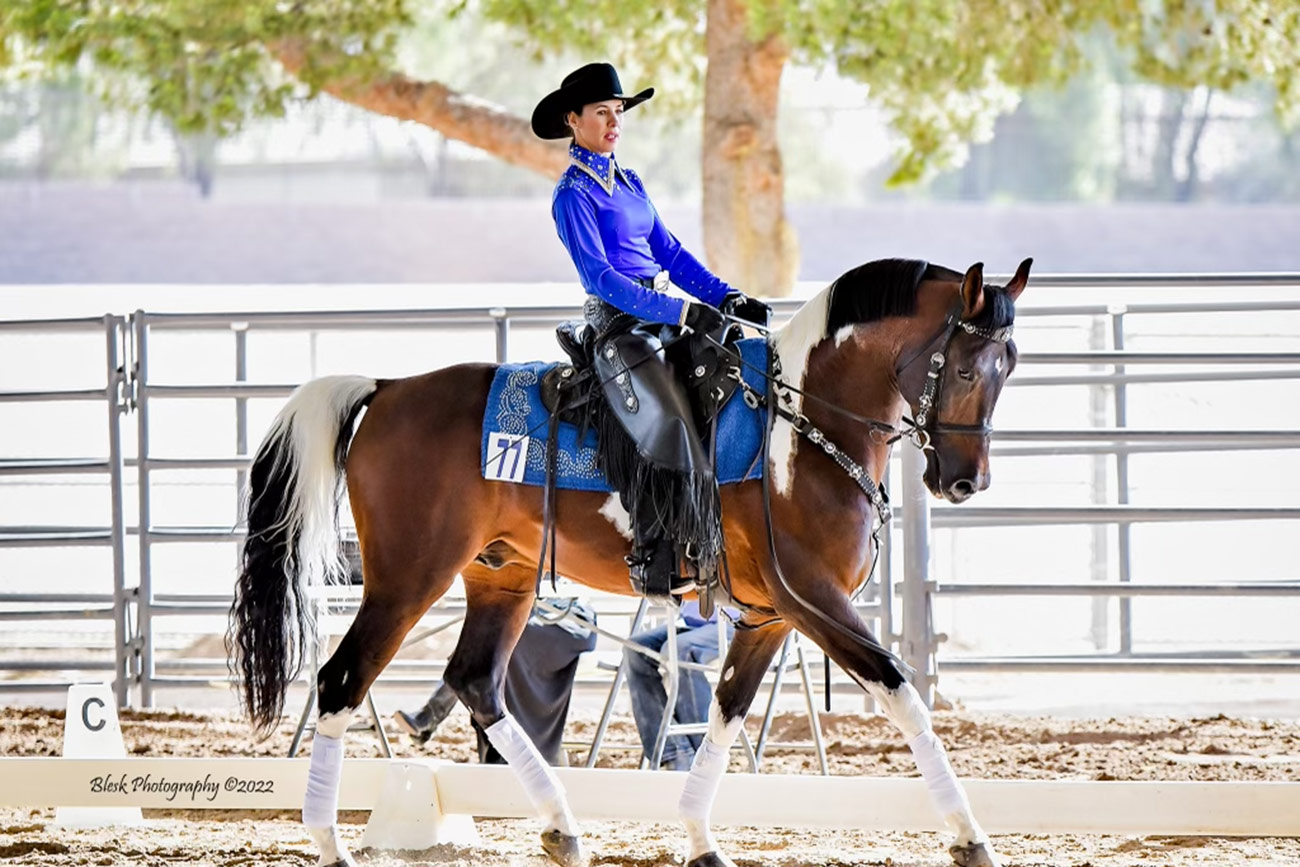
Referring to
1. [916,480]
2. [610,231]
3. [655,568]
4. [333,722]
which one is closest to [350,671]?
[333,722]

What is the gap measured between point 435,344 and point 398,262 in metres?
6.41

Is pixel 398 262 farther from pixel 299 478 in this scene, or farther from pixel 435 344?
pixel 299 478

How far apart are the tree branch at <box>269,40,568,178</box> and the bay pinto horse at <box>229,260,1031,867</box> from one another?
623 cm

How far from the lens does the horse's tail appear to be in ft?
14.4

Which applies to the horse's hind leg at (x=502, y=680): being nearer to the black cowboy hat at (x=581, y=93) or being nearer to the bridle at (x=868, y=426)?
the bridle at (x=868, y=426)

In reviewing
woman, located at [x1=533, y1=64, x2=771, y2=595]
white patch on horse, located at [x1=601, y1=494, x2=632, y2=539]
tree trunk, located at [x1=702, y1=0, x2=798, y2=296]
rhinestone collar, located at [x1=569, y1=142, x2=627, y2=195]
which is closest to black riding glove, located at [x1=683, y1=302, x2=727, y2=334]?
woman, located at [x1=533, y1=64, x2=771, y2=595]

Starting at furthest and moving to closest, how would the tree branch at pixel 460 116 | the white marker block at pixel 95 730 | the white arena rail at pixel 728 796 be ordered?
the tree branch at pixel 460 116
the white marker block at pixel 95 730
the white arena rail at pixel 728 796

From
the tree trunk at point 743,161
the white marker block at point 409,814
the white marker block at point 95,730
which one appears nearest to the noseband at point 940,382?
the white marker block at point 409,814

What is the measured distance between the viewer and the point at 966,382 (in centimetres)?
380

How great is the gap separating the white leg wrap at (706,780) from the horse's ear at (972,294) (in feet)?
4.18

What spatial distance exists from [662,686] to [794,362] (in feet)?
6.18

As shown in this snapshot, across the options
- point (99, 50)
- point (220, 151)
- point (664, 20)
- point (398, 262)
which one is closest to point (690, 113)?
Result: point (664, 20)

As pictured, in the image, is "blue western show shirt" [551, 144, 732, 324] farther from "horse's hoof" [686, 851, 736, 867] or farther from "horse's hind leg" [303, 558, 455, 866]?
"horse's hoof" [686, 851, 736, 867]

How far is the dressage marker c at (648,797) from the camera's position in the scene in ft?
12.9
